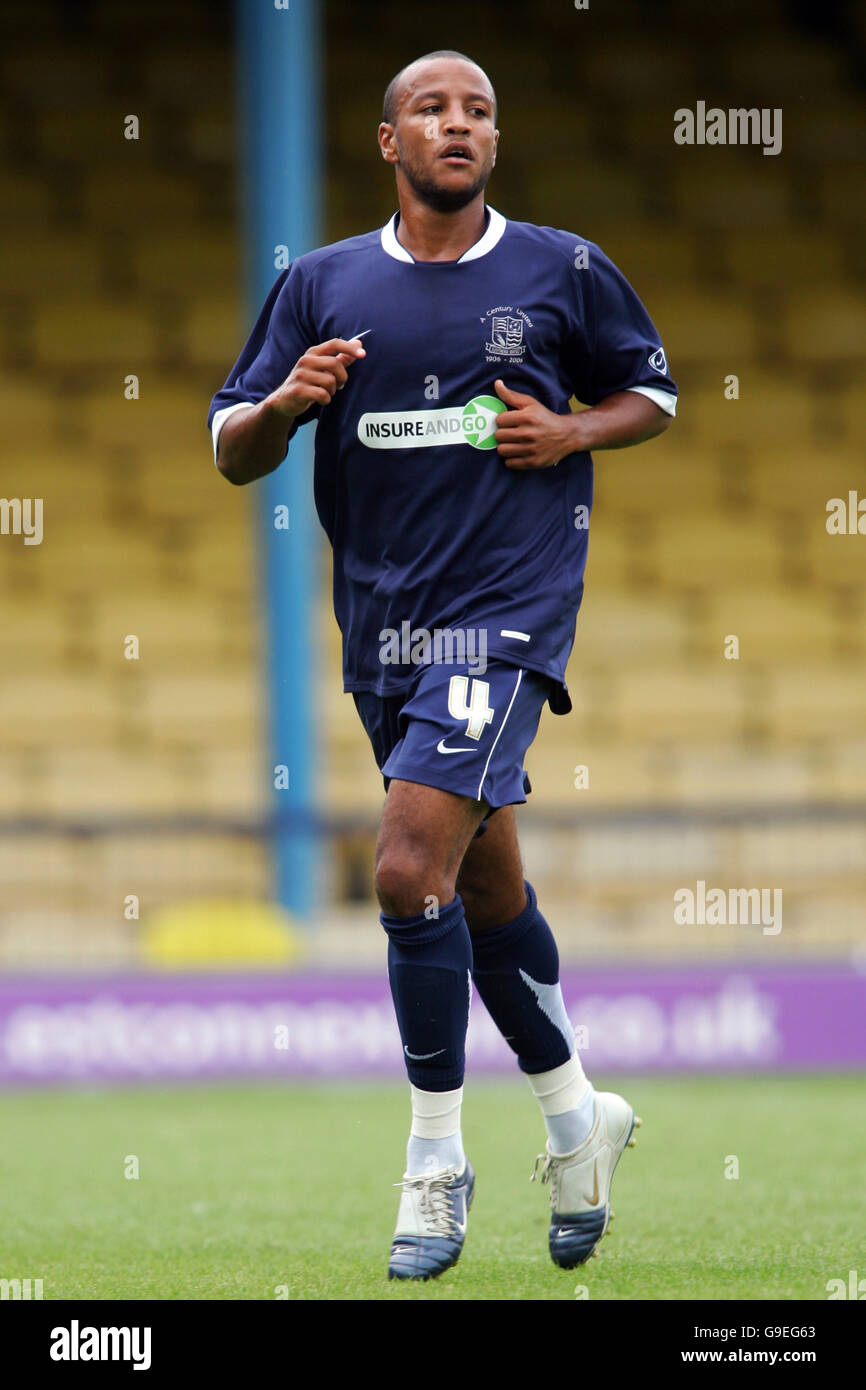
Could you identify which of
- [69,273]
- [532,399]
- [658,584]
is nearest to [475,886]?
[532,399]

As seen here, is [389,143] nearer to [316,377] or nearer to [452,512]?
[316,377]

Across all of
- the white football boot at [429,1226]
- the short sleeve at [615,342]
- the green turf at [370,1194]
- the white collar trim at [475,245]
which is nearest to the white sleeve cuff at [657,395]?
the short sleeve at [615,342]

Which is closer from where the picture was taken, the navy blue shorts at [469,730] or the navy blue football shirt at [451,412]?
the navy blue shorts at [469,730]

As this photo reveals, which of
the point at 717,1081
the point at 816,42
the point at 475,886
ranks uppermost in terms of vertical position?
the point at 816,42

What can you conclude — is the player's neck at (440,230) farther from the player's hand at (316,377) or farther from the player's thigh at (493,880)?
the player's thigh at (493,880)

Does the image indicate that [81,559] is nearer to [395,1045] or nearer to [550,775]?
[550,775]

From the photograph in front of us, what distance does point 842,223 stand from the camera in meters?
13.0

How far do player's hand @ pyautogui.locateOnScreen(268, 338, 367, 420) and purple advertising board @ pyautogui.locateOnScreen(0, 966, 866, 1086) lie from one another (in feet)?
16.5

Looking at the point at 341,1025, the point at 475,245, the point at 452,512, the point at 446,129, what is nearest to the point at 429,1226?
the point at 452,512

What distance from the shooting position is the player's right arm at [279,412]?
12.3 ft

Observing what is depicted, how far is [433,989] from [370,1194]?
163 cm

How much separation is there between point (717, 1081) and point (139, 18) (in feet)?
26.8

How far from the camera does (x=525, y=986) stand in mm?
4086

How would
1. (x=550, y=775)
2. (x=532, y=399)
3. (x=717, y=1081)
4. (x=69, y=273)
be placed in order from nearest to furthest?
(x=532, y=399), (x=717, y=1081), (x=550, y=775), (x=69, y=273)
